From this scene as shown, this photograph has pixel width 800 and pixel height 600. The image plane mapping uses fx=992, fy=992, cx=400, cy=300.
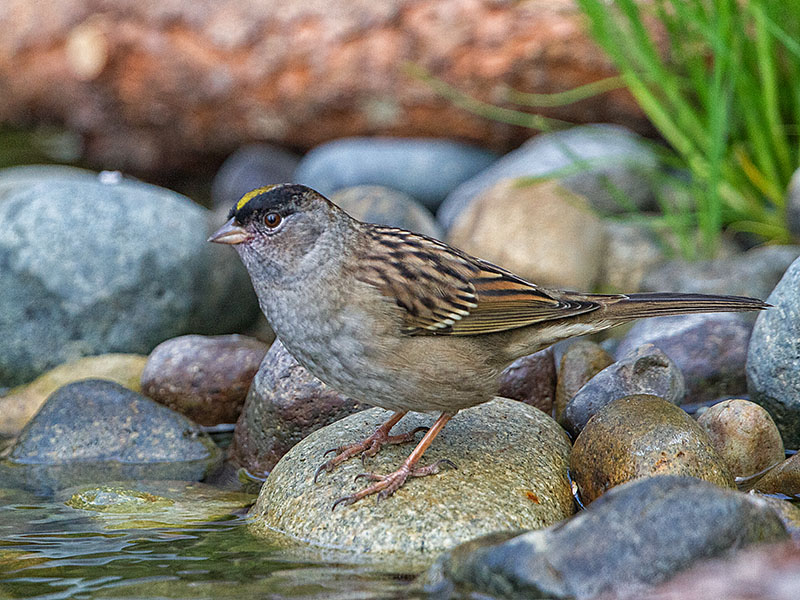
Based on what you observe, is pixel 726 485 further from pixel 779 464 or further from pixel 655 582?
pixel 655 582

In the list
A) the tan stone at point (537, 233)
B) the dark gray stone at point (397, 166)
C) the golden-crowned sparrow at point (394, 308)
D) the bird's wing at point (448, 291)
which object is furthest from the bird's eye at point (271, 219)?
the dark gray stone at point (397, 166)

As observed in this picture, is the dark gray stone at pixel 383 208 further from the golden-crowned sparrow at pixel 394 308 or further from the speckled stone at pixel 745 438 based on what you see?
the speckled stone at pixel 745 438

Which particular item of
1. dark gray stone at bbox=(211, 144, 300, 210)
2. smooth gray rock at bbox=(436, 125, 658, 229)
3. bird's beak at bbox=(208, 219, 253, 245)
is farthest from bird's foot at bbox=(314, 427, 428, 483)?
dark gray stone at bbox=(211, 144, 300, 210)

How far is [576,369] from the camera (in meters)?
5.46

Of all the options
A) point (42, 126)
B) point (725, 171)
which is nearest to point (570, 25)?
point (725, 171)

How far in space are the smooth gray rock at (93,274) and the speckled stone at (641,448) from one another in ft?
11.5

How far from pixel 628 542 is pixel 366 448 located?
1600 mm

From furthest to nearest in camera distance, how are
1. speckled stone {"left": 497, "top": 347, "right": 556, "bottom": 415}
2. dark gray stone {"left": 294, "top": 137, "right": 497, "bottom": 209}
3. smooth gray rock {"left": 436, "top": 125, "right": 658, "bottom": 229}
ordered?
1. dark gray stone {"left": 294, "top": 137, "right": 497, "bottom": 209}
2. smooth gray rock {"left": 436, "top": 125, "right": 658, "bottom": 229}
3. speckled stone {"left": 497, "top": 347, "right": 556, "bottom": 415}

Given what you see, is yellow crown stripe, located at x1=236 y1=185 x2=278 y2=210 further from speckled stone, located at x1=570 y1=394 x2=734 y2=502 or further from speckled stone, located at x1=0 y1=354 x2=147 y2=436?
speckled stone, located at x1=0 y1=354 x2=147 y2=436

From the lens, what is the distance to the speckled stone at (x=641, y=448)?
418 cm

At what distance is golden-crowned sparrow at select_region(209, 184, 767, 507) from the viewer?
13.5 feet

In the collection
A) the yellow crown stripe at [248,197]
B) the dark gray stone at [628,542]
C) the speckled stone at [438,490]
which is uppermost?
the yellow crown stripe at [248,197]

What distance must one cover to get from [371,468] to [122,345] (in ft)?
9.79

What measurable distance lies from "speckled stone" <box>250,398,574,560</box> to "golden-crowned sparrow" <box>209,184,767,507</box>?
107mm
